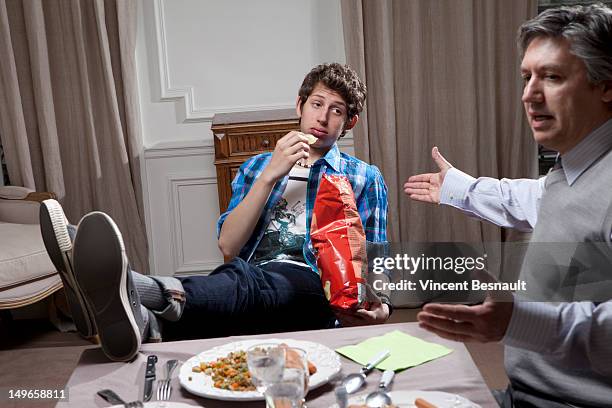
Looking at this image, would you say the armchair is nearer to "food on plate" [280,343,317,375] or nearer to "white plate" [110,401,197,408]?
"white plate" [110,401,197,408]

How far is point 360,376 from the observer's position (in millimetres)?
1177

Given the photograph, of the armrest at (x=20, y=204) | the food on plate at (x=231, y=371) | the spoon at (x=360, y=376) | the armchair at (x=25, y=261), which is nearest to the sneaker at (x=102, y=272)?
the food on plate at (x=231, y=371)

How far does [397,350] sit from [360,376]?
0.14 meters

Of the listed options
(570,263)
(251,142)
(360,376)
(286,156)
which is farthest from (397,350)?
(251,142)

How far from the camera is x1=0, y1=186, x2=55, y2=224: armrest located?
3723mm

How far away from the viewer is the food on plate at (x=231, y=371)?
1.16m

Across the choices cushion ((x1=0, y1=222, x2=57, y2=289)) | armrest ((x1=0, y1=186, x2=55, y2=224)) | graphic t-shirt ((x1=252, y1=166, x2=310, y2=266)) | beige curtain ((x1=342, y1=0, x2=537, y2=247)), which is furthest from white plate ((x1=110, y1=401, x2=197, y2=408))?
beige curtain ((x1=342, y1=0, x2=537, y2=247))

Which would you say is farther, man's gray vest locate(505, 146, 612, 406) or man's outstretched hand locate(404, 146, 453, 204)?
man's outstretched hand locate(404, 146, 453, 204)

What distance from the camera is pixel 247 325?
190 centimetres

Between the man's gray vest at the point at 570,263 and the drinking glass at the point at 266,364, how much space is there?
1.67 feet

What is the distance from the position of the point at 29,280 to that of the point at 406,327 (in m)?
2.46

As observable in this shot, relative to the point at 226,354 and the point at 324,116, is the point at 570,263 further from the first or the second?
the point at 324,116

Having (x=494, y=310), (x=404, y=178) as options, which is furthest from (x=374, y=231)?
(x=404, y=178)

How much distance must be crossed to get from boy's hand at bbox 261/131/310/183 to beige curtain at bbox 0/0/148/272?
2.08 meters
